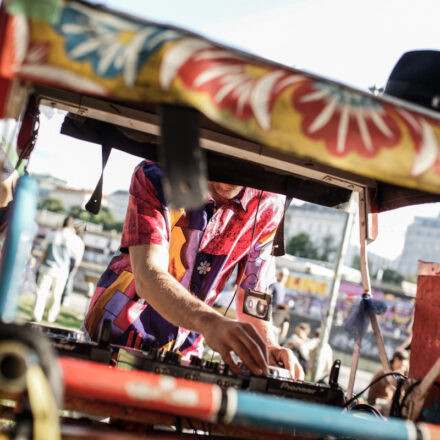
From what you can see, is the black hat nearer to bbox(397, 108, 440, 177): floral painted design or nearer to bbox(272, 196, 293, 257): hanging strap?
bbox(397, 108, 440, 177): floral painted design

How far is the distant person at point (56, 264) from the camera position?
7852mm

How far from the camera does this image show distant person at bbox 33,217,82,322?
7.85m

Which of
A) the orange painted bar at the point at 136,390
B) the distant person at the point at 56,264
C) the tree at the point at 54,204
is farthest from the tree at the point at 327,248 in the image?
the orange painted bar at the point at 136,390

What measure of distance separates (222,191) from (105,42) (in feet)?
4.13

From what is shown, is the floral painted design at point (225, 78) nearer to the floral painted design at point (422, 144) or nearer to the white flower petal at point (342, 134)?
the white flower petal at point (342, 134)

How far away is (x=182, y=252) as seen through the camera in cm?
217

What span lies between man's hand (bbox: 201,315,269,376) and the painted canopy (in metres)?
0.61

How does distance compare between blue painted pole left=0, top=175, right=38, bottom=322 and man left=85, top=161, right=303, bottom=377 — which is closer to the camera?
blue painted pole left=0, top=175, right=38, bottom=322

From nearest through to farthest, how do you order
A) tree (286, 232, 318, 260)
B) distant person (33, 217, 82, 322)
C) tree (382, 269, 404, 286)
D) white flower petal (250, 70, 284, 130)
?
1. white flower petal (250, 70, 284, 130)
2. distant person (33, 217, 82, 322)
3. tree (286, 232, 318, 260)
4. tree (382, 269, 404, 286)

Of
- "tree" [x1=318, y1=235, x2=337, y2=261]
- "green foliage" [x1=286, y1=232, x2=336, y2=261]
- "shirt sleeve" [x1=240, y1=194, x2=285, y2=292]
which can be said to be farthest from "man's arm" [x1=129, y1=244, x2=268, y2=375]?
"tree" [x1=318, y1=235, x2=337, y2=261]

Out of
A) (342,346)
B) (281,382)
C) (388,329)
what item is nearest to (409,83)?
(281,382)

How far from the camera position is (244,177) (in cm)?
215

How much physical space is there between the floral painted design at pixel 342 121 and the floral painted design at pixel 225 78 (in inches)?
2.5

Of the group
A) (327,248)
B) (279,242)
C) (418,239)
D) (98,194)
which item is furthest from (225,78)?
(418,239)
